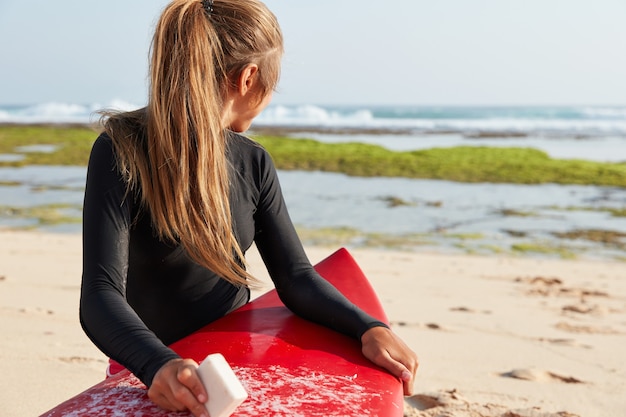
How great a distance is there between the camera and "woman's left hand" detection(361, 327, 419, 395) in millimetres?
1780

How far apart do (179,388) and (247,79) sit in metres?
0.82

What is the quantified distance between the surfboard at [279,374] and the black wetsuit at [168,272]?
67 millimetres

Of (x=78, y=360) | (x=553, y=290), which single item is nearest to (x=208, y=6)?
(x=78, y=360)

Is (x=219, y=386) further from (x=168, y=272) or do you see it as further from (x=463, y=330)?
(x=463, y=330)

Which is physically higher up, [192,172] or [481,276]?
[192,172]

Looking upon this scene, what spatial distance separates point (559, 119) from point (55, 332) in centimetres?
3274

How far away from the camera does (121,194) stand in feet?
5.51

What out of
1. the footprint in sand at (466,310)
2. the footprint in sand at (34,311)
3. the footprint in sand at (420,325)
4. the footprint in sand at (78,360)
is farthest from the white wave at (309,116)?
the footprint in sand at (78,360)

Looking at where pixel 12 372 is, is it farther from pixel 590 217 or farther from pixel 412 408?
pixel 590 217

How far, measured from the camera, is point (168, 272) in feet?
6.22

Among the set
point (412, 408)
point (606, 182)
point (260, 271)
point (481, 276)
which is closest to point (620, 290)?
point (481, 276)

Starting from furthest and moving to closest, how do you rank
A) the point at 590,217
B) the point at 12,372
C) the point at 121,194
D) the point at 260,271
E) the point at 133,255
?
1. the point at 590,217
2. the point at 260,271
3. the point at 12,372
4. the point at 133,255
5. the point at 121,194

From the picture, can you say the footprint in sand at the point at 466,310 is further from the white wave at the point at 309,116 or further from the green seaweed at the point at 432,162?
the white wave at the point at 309,116

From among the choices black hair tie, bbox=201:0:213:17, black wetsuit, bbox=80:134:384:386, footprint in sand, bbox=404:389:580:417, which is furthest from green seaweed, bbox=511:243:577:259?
black hair tie, bbox=201:0:213:17
